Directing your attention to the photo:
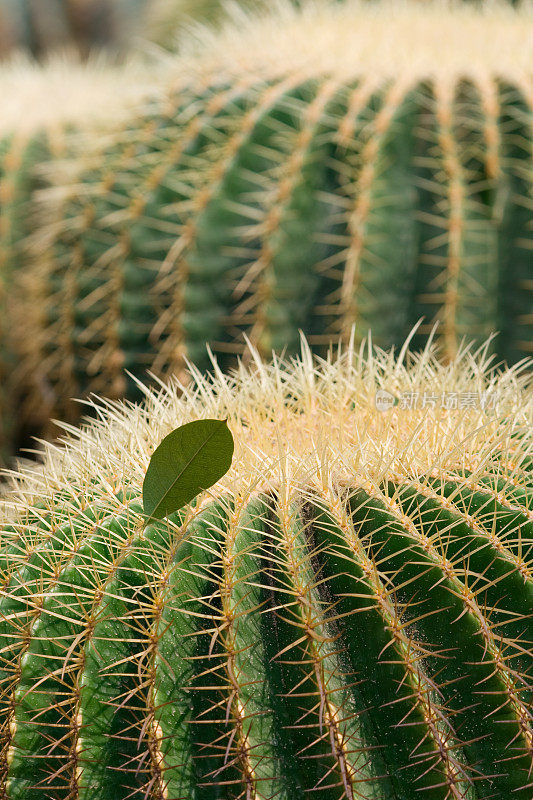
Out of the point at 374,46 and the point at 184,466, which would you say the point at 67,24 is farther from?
the point at 184,466

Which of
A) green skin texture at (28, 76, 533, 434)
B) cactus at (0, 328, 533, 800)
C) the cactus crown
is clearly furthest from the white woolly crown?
the cactus crown

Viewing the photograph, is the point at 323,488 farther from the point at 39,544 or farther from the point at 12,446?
the point at 12,446

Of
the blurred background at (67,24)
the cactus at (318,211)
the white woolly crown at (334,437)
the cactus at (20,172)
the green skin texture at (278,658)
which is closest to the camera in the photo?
the green skin texture at (278,658)

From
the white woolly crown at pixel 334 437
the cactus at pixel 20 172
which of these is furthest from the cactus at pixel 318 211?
the white woolly crown at pixel 334 437

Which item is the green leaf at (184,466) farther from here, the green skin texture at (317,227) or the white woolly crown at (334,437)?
the green skin texture at (317,227)

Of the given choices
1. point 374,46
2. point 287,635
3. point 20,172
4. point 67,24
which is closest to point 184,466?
point 287,635

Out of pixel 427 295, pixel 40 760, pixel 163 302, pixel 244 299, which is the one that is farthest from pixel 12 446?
pixel 40 760

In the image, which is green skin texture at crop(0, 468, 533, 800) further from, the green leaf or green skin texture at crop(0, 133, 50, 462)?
green skin texture at crop(0, 133, 50, 462)
